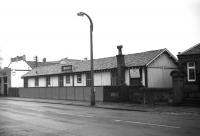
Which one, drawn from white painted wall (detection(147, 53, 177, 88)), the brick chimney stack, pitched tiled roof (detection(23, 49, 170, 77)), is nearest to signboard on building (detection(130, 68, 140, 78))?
pitched tiled roof (detection(23, 49, 170, 77))

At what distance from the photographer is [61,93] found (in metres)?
37.1

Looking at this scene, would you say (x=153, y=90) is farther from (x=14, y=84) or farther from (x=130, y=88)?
(x=14, y=84)

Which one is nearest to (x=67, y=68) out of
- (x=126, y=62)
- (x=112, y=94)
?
(x=126, y=62)

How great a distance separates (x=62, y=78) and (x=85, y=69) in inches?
223

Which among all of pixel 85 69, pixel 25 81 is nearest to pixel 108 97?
pixel 85 69

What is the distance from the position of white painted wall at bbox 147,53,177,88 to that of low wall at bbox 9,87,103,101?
19.2 feet

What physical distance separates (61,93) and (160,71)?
12.5 metres

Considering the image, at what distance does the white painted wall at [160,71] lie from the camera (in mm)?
32062

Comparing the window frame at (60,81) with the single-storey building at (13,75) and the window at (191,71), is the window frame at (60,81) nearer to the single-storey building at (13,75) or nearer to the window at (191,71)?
the single-storey building at (13,75)

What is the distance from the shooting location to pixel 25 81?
51719mm

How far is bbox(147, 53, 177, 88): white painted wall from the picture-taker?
105 feet

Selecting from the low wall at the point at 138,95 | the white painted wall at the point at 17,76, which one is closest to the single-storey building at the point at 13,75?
the white painted wall at the point at 17,76

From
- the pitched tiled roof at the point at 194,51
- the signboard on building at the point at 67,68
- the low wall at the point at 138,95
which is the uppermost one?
the pitched tiled roof at the point at 194,51

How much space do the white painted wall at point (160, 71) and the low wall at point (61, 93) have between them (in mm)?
5865
